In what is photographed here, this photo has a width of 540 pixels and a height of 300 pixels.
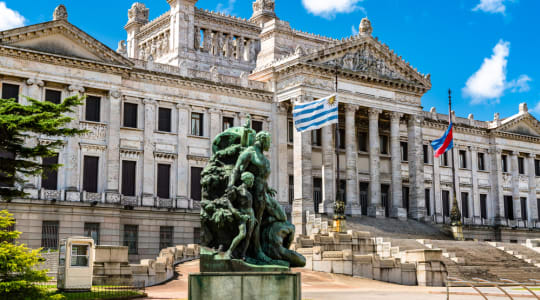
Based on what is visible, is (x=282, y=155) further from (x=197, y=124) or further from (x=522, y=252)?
(x=522, y=252)

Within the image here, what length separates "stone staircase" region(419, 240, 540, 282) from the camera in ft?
Result: 130

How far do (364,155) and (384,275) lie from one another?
76.0 feet

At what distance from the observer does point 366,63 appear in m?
56.8

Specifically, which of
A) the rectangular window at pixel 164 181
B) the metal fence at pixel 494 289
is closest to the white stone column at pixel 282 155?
the rectangular window at pixel 164 181

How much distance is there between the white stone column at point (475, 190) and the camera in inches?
2677

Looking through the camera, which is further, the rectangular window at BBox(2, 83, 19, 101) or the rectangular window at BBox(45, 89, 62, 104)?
the rectangular window at BBox(45, 89, 62, 104)

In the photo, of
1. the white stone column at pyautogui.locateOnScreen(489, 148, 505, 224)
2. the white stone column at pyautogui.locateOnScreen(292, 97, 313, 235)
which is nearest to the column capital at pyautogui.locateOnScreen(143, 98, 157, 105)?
the white stone column at pyautogui.locateOnScreen(292, 97, 313, 235)

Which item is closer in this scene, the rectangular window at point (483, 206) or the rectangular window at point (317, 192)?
the rectangular window at point (317, 192)

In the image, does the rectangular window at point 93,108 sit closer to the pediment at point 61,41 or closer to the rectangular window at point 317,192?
the pediment at point 61,41

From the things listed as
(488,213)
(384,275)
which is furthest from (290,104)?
(488,213)

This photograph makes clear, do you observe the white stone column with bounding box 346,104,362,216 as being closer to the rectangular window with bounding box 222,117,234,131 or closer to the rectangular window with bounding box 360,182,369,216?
the rectangular window with bounding box 360,182,369,216

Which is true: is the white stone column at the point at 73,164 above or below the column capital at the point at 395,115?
below

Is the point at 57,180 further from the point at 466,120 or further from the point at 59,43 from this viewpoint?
the point at 466,120

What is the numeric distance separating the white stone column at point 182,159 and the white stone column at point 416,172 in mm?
19096
